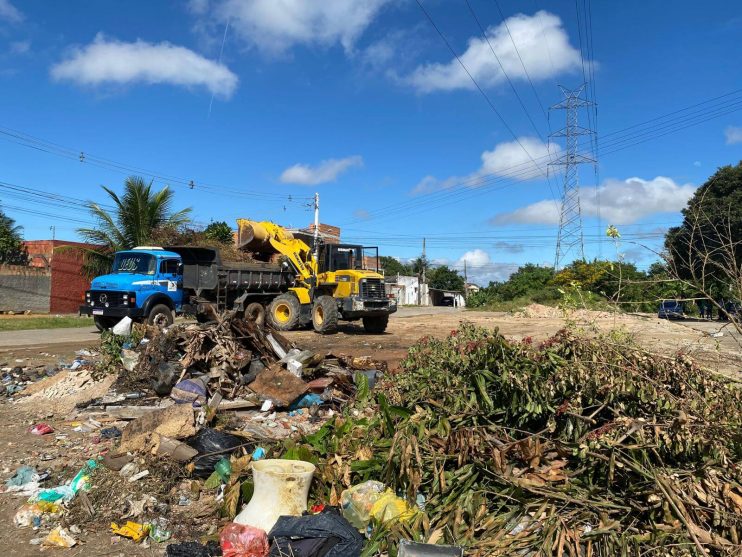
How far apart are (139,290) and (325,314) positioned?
A: 4.88 meters

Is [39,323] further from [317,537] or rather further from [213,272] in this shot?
[317,537]

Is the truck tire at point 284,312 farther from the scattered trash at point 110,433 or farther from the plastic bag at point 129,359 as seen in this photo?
the scattered trash at point 110,433

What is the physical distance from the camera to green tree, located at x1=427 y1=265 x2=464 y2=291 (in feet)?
235

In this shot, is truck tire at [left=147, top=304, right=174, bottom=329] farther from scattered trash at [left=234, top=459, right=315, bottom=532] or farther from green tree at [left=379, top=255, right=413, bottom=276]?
green tree at [left=379, top=255, right=413, bottom=276]

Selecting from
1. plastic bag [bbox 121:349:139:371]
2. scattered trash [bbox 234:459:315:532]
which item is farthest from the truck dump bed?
scattered trash [bbox 234:459:315:532]

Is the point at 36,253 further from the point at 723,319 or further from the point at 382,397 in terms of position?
the point at 723,319

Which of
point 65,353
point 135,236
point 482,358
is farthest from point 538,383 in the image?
point 135,236

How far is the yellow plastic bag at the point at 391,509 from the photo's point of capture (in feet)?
11.5

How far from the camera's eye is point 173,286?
1509 cm

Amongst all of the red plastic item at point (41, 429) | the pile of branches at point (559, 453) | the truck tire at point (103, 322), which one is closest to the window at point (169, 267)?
the truck tire at point (103, 322)

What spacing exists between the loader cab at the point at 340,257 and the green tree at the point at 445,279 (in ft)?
180

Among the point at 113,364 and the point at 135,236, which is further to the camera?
the point at 135,236

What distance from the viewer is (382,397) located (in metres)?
4.53

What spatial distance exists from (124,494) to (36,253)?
25.4m
